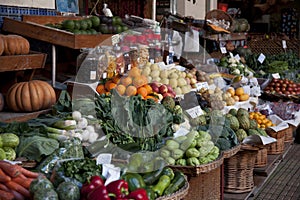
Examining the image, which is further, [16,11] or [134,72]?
[16,11]

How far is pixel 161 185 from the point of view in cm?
Result: 253

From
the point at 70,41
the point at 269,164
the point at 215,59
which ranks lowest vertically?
the point at 269,164

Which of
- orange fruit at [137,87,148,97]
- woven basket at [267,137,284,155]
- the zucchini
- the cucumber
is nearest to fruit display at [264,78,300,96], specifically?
woven basket at [267,137,284,155]

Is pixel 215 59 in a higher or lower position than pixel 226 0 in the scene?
lower

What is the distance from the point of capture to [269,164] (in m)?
4.31

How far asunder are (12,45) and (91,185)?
2060 millimetres

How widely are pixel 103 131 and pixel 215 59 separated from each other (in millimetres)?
4498

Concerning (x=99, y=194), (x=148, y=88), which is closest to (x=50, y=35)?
(x=148, y=88)

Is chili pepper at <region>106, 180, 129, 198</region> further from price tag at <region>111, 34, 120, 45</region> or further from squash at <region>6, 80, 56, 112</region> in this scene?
price tag at <region>111, 34, 120, 45</region>

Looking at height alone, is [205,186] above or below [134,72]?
below

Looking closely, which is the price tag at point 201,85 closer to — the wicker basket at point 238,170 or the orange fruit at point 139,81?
the orange fruit at point 139,81

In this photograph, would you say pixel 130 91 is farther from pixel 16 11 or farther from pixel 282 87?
pixel 282 87

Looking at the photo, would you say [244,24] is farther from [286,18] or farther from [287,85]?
[286,18]

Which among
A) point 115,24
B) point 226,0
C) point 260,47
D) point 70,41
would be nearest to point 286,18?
point 226,0
